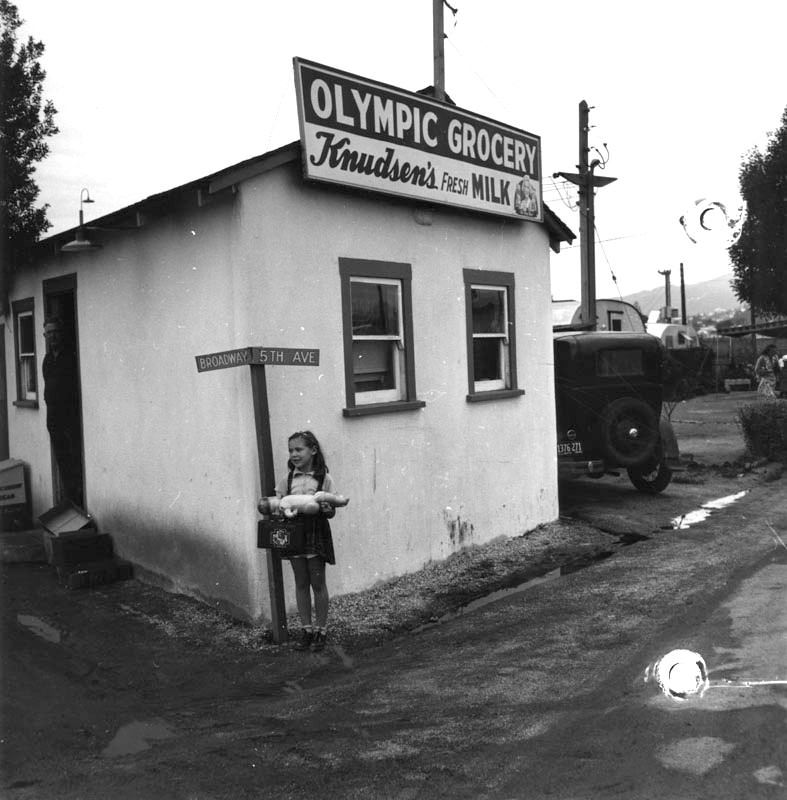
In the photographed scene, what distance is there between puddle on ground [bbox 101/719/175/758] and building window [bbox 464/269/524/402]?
206 inches

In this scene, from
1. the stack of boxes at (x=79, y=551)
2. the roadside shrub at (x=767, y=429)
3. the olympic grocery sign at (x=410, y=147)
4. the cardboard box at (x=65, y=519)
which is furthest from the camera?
the roadside shrub at (x=767, y=429)

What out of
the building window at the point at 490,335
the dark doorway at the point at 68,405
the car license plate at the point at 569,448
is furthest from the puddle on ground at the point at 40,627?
the car license plate at the point at 569,448

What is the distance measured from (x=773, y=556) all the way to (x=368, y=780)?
244 inches

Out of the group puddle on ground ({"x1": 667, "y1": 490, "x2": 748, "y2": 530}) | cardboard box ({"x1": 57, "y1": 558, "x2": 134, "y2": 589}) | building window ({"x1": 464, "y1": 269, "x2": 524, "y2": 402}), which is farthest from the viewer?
puddle on ground ({"x1": 667, "y1": 490, "x2": 748, "y2": 530})

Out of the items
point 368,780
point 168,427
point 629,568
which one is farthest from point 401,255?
point 368,780

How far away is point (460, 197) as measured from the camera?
9336 millimetres

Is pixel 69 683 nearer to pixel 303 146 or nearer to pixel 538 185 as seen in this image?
pixel 303 146

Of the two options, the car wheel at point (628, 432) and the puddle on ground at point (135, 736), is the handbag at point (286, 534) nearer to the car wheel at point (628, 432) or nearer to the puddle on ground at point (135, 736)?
the puddle on ground at point (135, 736)

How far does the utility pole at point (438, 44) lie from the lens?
Answer: 10.9 meters

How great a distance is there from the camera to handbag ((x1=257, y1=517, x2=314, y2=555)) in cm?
641

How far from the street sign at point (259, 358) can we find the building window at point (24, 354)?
527 cm

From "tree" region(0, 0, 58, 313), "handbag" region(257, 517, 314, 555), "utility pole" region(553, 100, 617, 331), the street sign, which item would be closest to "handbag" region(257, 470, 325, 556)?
"handbag" region(257, 517, 314, 555)

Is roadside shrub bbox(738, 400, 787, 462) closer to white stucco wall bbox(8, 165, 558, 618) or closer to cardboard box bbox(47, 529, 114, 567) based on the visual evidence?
white stucco wall bbox(8, 165, 558, 618)

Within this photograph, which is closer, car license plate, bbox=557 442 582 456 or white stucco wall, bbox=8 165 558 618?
white stucco wall, bbox=8 165 558 618
